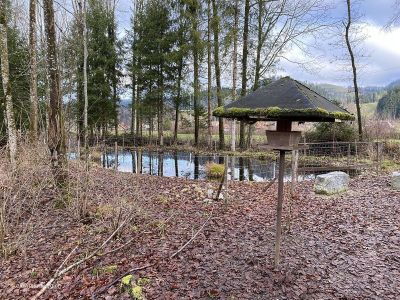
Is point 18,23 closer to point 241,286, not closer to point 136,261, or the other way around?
point 136,261

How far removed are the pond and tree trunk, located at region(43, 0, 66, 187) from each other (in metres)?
5.43

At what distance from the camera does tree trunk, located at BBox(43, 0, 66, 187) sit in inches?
229

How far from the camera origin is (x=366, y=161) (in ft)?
47.4

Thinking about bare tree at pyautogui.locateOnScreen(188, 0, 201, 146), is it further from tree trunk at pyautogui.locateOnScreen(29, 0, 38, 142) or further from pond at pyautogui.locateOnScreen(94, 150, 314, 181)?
tree trunk at pyautogui.locateOnScreen(29, 0, 38, 142)

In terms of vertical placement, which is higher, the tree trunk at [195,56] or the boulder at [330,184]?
the tree trunk at [195,56]

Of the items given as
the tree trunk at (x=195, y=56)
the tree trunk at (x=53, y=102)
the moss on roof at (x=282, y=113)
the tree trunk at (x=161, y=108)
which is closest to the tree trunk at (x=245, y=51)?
the tree trunk at (x=195, y=56)

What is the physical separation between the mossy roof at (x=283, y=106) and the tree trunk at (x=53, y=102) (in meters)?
3.55

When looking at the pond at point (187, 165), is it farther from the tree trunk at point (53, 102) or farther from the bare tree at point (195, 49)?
the tree trunk at point (53, 102)

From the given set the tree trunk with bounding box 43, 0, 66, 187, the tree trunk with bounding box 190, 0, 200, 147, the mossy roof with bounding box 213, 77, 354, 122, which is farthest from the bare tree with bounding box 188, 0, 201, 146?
the mossy roof with bounding box 213, 77, 354, 122

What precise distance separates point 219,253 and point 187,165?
1097 centimetres

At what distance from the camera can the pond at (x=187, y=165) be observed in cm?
1297

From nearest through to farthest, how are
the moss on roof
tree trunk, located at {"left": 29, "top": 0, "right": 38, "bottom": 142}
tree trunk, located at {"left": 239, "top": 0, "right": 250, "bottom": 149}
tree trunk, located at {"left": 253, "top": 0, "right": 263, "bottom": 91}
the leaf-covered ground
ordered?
the moss on roof < the leaf-covered ground < tree trunk, located at {"left": 29, "top": 0, "right": 38, "bottom": 142} < tree trunk, located at {"left": 239, "top": 0, "right": 250, "bottom": 149} < tree trunk, located at {"left": 253, "top": 0, "right": 263, "bottom": 91}

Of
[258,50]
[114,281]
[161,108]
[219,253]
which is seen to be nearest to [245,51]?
[258,50]

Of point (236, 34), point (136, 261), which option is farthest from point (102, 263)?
point (236, 34)
